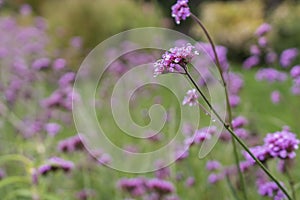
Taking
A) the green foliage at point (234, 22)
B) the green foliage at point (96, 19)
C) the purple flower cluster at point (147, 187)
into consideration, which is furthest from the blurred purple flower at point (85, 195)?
the green foliage at point (234, 22)

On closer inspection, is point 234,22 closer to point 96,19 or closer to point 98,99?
point 96,19

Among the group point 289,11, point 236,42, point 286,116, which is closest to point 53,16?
point 236,42

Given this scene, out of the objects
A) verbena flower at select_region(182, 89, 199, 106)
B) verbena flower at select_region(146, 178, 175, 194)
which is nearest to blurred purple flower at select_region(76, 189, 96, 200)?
verbena flower at select_region(146, 178, 175, 194)

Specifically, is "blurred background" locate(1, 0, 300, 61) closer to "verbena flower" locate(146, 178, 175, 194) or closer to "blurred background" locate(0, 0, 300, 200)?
"blurred background" locate(0, 0, 300, 200)

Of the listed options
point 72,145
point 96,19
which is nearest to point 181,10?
point 72,145

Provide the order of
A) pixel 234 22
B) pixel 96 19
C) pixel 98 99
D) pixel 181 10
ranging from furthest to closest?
pixel 234 22
pixel 96 19
pixel 98 99
pixel 181 10

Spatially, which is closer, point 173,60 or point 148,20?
point 173,60
